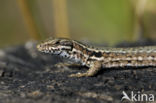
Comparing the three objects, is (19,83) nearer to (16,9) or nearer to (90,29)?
(90,29)

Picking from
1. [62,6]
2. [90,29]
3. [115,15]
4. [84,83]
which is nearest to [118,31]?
[115,15]

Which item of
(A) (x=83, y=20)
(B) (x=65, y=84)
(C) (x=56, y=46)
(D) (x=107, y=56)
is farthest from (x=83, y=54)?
(A) (x=83, y=20)

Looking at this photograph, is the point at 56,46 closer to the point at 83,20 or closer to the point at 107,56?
the point at 107,56

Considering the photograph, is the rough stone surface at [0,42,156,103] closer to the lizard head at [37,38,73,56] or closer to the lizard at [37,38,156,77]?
the lizard at [37,38,156,77]

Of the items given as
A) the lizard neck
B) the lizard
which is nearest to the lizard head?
the lizard

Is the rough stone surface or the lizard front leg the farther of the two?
the lizard front leg
